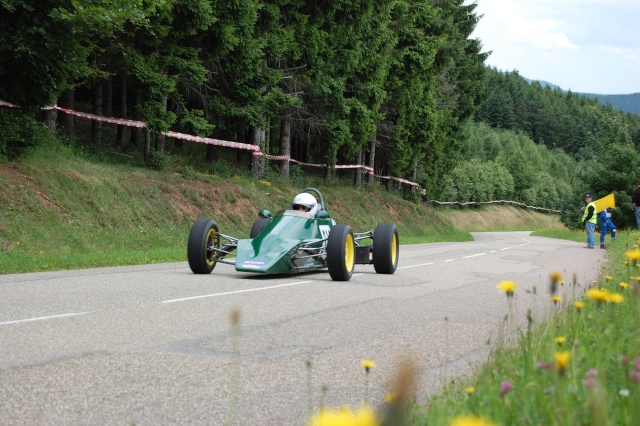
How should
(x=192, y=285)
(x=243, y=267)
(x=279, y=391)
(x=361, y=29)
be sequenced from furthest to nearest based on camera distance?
(x=361, y=29), (x=243, y=267), (x=192, y=285), (x=279, y=391)

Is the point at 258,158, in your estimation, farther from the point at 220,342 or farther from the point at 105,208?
the point at 220,342

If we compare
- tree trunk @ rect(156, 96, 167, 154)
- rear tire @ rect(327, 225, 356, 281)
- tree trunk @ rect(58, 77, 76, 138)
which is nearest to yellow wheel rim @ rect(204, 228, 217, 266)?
rear tire @ rect(327, 225, 356, 281)

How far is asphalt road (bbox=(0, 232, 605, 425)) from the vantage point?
15.1ft

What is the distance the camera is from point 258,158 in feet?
101

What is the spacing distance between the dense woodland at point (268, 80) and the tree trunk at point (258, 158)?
0.22ft

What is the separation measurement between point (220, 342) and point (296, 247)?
Result: 6.07 meters

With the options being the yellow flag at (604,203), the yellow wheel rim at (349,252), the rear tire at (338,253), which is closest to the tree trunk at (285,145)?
the yellow flag at (604,203)

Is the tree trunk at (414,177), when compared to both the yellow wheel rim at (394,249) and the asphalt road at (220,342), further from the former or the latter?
the asphalt road at (220,342)

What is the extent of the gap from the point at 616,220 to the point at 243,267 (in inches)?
1623

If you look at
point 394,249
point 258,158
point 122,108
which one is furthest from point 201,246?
point 122,108

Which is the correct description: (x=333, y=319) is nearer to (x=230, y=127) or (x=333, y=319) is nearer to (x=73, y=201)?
(x=73, y=201)

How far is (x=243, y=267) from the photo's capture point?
12.0 m

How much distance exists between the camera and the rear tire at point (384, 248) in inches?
545

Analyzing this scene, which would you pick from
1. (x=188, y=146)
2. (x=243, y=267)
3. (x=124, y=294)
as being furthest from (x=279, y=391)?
(x=188, y=146)
